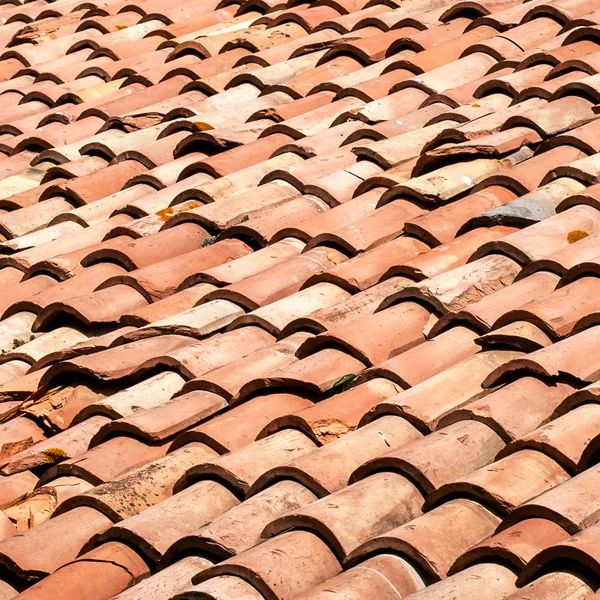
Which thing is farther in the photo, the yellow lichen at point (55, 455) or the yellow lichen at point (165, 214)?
the yellow lichen at point (165, 214)

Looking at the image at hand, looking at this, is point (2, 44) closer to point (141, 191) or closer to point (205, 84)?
point (205, 84)

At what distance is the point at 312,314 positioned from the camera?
3.97 m

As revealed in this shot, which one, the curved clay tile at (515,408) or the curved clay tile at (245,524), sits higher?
the curved clay tile at (515,408)

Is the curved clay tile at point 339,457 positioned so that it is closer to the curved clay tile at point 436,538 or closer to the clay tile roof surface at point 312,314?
the clay tile roof surface at point 312,314

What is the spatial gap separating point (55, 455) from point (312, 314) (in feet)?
2.86

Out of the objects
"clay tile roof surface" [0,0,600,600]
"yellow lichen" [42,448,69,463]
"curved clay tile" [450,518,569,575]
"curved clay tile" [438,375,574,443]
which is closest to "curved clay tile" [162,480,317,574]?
"clay tile roof surface" [0,0,600,600]

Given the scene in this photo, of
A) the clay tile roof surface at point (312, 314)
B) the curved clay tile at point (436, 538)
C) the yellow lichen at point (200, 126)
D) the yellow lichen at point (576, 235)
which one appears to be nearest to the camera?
the curved clay tile at point (436, 538)

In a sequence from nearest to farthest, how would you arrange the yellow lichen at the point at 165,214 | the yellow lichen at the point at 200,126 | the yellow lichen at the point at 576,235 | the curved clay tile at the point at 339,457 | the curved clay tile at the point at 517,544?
the curved clay tile at the point at 517,544
the curved clay tile at the point at 339,457
the yellow lichen at the point at 576,235
the yellow lichen at the point at 165,214
the yellow lichen at the point at 200,126

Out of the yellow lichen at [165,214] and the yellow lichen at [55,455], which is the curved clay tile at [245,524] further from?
the yellow lichen at [165,214]

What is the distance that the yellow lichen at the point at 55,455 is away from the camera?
3668 millimetres

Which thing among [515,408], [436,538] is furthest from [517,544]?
[515,408]

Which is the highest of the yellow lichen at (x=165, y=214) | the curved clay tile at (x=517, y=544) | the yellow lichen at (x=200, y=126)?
the yellow lichen at (x=200, y=126)

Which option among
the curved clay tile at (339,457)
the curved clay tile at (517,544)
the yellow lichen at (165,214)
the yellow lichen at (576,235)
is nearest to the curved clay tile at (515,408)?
the curved clay tile at (339,457)

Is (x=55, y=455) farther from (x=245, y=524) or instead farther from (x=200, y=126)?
(x=200, y=126)
